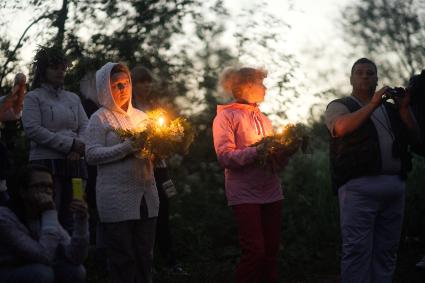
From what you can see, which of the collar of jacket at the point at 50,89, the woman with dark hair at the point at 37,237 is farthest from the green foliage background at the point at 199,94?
the woman with dark hair at the point at 37,237

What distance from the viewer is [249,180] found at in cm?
607

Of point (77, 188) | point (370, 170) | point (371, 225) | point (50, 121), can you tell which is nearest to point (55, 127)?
point (50, 121)

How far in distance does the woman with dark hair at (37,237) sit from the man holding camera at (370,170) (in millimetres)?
2352

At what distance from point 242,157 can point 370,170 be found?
1.05m

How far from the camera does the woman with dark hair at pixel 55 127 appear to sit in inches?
248

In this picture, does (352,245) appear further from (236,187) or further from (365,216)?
(236,187)

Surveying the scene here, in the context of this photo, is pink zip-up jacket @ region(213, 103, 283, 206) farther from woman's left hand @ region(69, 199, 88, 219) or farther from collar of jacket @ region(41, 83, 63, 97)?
woman's left hand @ region(69, 199, 88, 219)

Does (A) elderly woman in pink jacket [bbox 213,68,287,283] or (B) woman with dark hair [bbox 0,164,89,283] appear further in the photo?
(A) elderly woman in pink jacket [bbox 213,68,287,283]

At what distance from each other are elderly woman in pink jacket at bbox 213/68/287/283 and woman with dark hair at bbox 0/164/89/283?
1.67 metres

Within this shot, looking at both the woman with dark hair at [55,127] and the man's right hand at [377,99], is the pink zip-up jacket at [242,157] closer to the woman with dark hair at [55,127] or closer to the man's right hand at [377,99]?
the man's right hand at [377,99]

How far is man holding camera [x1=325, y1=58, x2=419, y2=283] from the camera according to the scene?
5.84 m

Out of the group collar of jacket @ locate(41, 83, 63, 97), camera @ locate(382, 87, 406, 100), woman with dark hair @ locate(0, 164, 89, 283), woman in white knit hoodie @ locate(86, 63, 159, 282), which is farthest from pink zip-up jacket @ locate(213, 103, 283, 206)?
woman with dark hair @ locate(0, 164, 89, 283)

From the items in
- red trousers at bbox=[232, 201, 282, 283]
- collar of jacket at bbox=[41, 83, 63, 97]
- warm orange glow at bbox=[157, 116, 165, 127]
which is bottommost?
red trousers at bbox=[232, 201, 282, 283]

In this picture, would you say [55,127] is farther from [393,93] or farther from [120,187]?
[393,93]
